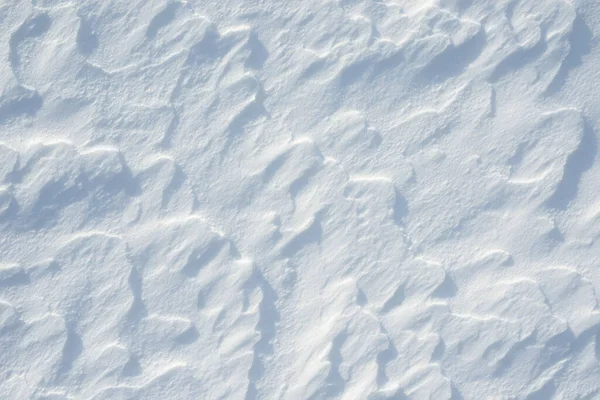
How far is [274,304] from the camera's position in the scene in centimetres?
113

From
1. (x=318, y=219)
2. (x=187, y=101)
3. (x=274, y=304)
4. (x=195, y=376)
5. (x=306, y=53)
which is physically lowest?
(x=195, y=376)

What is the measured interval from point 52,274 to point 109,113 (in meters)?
0.31

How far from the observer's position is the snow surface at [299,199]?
3.66 feet

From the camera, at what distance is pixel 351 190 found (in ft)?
3.78

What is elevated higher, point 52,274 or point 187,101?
point 187,101

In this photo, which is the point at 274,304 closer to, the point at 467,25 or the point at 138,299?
the point at 138,299

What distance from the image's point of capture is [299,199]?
115 centimetres

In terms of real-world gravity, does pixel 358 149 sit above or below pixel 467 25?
below

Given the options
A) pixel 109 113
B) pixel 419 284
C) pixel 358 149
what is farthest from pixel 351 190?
pixel 109 113

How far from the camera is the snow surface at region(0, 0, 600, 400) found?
112 cm

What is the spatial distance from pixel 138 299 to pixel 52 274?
0.52 feet

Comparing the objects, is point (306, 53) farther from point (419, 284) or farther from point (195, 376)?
point (195, 376)

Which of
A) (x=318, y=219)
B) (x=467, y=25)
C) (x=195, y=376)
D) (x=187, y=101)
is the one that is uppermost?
(x=467, y=25)

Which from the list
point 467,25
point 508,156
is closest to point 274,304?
point 508,156
